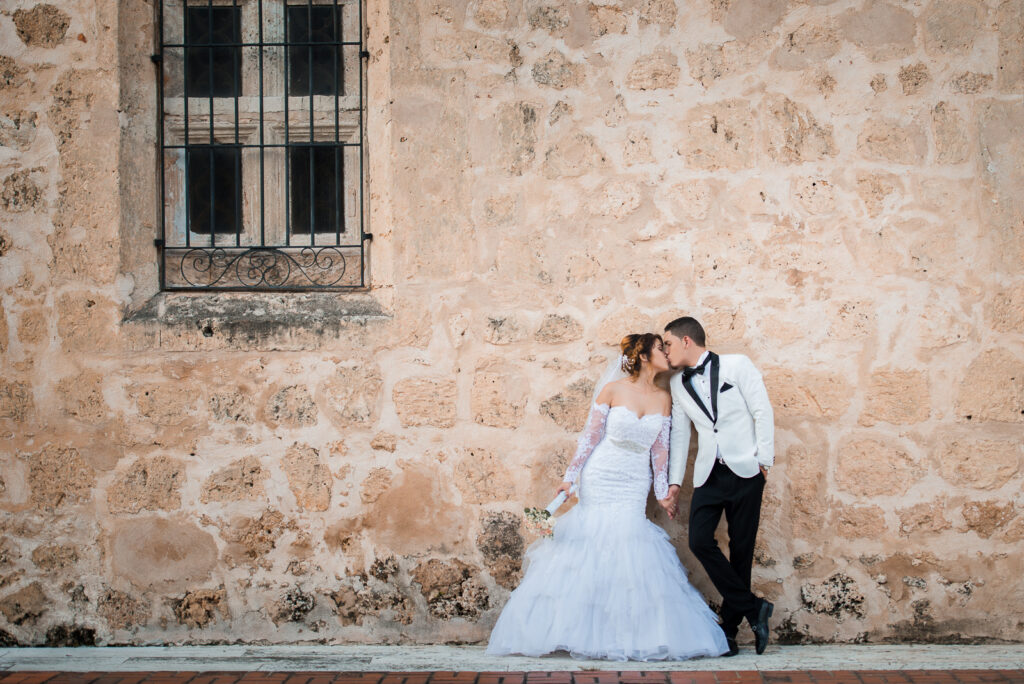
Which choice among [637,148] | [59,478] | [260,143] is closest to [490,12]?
[637,148]

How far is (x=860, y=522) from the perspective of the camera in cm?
493

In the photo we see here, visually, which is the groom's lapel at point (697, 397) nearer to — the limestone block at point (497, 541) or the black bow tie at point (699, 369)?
the black bow tie at point (699, 369)

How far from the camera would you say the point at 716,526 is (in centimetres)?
475

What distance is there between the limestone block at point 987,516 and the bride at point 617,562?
1.47m

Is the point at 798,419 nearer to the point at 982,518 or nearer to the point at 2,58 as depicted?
the point at 982,518

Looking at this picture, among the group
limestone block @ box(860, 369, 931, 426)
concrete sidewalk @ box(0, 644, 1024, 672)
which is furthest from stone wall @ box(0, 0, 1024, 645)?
concrete sidewalk @ box(0, 644, 1024, 672)

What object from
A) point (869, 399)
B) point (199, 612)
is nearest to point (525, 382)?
point (869, 399)

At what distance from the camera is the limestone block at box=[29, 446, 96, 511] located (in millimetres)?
5051

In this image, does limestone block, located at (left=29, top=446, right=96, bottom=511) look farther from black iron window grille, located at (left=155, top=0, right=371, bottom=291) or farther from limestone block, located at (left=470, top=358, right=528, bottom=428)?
limestone block, located at (left=470, top=358, right=528, bottom=428)

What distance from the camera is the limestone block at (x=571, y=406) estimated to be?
16.5ft

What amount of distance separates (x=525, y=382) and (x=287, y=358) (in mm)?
1275

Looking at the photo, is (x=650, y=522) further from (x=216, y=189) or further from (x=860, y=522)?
(x=216, y=189)

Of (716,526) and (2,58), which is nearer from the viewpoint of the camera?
(716,526)

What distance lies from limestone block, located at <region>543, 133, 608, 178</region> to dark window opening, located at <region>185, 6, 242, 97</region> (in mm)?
1869
